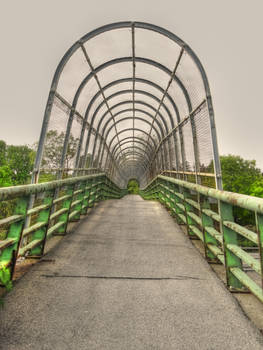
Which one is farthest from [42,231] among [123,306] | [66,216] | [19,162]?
[19,162]

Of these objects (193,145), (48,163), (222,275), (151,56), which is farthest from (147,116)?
(222,275)

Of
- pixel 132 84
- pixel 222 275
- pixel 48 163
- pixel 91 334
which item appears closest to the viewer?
pixel 91 334

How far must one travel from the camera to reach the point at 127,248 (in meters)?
3.67

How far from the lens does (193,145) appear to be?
19.4 ft

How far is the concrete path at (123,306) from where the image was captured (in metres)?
1.63

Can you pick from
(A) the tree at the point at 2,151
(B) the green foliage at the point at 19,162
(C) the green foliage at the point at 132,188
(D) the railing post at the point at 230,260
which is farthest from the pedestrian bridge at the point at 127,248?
(C) the green foliage at the point at 132,188

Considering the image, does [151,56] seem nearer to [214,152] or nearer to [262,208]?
[214,152]

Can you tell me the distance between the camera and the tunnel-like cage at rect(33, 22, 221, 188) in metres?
4.99

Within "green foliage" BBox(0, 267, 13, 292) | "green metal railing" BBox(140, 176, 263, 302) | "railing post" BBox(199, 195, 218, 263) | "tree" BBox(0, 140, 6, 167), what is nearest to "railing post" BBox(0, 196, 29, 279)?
"green foliage" BBox(0, 267, 13, 292)

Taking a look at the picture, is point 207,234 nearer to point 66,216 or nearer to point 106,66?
point 66,216

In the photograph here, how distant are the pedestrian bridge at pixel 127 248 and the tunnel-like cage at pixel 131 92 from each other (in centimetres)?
4

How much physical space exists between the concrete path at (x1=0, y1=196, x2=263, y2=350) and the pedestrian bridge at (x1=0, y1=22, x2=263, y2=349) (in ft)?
0.03

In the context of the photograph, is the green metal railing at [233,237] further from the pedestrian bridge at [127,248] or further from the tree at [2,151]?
the tree at [2,151]

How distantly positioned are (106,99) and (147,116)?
2975 millimetres
